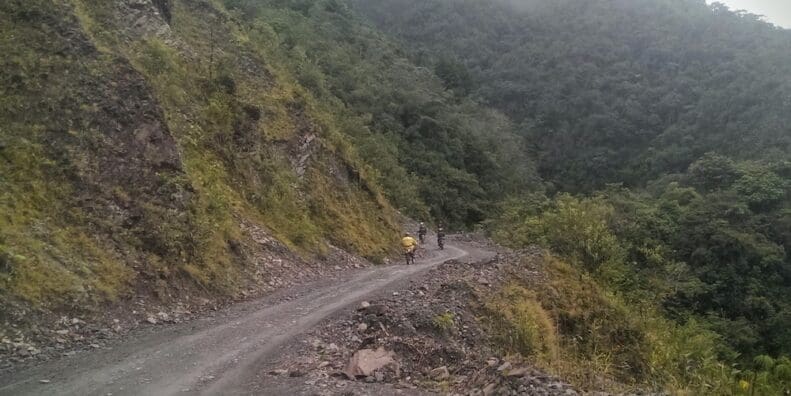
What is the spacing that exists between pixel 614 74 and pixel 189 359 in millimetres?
78632

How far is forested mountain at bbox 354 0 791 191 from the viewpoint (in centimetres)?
6081

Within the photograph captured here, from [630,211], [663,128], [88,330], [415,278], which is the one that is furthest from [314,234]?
[663,128]

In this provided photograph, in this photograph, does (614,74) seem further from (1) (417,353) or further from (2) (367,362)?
(2) (367,362)

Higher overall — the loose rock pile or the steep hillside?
the steep hillside

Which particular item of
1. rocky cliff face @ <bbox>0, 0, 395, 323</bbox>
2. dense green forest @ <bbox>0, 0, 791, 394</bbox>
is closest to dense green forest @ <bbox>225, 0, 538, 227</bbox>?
dense green forest @ <bbox>0, 0, 791, 394</bbox>

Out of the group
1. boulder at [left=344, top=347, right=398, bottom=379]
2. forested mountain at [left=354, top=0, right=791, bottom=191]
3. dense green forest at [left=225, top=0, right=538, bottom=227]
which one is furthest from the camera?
forested mountain at [left=354, top=0, right=791, bottom=191]

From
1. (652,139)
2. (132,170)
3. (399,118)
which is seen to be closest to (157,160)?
(132,170)

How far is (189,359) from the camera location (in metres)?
8.22

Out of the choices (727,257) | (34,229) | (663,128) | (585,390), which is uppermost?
(663,128)

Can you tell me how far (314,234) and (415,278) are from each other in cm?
682

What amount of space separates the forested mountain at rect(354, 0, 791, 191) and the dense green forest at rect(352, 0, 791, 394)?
204 millimetres

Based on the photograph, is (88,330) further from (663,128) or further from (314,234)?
(663,128)

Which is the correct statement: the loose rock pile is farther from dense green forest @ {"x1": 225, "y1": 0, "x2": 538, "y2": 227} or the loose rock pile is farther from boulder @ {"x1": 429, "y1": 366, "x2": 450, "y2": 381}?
dense green forest @ {"x1": 225, "y1": 0, "x2": 538, "y2": 227}

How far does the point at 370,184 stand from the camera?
2967 centimetres
